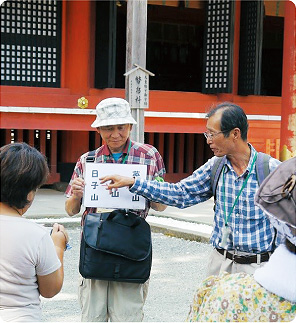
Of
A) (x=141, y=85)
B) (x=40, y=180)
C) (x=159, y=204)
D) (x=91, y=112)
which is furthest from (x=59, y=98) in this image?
(x=40, y=180)

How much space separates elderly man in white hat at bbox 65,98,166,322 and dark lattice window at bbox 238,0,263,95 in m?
8.34

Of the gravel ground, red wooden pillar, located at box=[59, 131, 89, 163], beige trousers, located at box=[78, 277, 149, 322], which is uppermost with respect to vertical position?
red wooden pillar, located at box=[59, 131, 89, 163]

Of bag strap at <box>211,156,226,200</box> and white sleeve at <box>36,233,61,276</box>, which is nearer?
white sleeve at <box>36,233,61,276</box>

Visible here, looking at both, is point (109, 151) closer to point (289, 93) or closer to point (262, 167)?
point (262, 167)

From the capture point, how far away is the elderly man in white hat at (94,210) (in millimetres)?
3225

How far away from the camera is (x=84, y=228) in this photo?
3178 millimetres

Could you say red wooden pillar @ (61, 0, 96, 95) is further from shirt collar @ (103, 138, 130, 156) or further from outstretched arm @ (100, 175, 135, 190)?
outstretched arm @ (100, 175, 135, 190)

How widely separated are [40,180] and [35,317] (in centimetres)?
54

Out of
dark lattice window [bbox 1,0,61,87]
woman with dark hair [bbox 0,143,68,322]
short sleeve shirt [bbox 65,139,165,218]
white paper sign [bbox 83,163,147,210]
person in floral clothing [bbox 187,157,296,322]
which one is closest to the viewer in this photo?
person in floral clothing [bbox 187,157,296,322]

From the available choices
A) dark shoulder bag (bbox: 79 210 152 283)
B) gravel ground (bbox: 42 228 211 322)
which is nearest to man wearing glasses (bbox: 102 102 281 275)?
dark shoulder bag (bbox: 79 210 152 283)

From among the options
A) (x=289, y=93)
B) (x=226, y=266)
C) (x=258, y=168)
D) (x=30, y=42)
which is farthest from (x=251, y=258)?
(x=30, y=42)

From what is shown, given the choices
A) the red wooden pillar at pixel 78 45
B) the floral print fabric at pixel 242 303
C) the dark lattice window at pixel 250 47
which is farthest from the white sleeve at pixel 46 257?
the dark lattice window at pixel 250 47

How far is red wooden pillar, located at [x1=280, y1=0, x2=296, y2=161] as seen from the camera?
32.7 ft

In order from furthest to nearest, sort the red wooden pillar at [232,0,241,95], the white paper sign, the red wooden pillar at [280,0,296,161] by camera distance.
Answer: the red wooden pillar at [232,0,241,95] < the red wooden pillar at [280,0,296,161] < the white paper sign
